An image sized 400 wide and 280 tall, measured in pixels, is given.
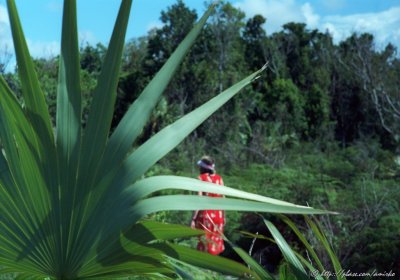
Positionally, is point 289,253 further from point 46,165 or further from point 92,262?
point 46,165

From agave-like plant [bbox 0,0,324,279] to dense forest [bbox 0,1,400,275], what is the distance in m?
4.07

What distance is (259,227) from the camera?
9.74 m

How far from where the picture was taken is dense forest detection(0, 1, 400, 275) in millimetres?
9484

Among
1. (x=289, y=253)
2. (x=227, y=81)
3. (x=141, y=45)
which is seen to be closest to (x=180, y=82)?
(x=227, y=81)

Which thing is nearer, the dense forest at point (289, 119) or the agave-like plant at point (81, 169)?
the agave-like plant at point (81, 169)

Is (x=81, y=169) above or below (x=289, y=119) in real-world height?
below

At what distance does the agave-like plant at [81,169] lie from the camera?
167 centimetres

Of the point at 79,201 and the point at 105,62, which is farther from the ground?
the point at 105,62

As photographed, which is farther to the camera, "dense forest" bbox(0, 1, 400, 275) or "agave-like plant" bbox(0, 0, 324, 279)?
"dense forest" bbox(0, 1, 400, 275)

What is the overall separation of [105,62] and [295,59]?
1667 inches

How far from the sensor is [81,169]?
173 cm

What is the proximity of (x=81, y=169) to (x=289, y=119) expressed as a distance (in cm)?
3073

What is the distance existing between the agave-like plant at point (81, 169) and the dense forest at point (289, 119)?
407 cm

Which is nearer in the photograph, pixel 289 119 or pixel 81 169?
pixel 81 169
